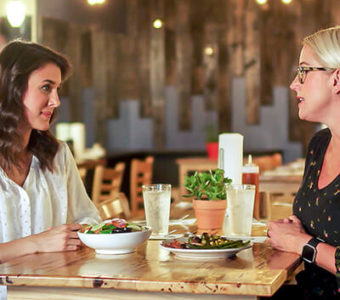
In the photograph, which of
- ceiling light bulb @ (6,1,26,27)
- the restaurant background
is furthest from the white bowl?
the restaurant background

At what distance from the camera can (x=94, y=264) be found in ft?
6.59

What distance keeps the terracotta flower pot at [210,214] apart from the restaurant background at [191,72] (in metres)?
7.09

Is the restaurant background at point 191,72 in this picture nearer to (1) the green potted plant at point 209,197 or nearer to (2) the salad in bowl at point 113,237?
(1) the green potted plant at point 209,197

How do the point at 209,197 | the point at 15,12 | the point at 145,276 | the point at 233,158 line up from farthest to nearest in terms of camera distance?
the point at 15,12, the point at 233,158, the point at 209,197, the point at 145,276

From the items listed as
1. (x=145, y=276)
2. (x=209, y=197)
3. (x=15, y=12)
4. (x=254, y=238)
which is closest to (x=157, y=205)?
(x=209, y=197)

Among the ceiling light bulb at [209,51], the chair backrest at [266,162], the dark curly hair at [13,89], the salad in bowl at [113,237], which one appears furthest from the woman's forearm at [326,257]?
the ceiling light bulb at [209,51]

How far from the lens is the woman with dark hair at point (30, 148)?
2.65 metres

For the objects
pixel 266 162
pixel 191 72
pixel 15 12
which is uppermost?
pixel 15 12

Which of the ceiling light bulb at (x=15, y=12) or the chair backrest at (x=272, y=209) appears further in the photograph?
the ceiling light bulb at (x=15, y=12)

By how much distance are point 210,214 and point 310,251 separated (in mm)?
597

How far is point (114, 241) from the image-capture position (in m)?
2.13

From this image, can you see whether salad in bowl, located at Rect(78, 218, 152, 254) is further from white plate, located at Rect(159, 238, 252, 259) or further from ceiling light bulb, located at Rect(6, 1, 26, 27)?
ceiling light bulb, located at Rect(6, 1, 26, 27)

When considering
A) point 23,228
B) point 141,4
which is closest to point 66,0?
point 141,4

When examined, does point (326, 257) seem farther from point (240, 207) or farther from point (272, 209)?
point (272, 209)
